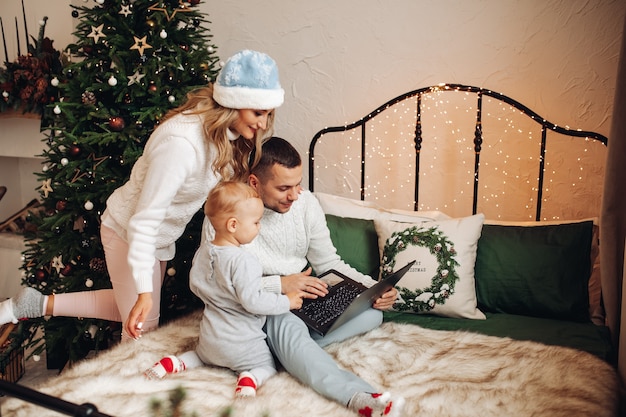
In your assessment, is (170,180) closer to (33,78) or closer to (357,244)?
(357,244)

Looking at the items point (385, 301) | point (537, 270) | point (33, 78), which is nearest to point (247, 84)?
point (385, 301)

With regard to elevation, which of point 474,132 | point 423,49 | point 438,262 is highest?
point 423,49

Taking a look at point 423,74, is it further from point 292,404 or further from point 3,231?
point 3,231

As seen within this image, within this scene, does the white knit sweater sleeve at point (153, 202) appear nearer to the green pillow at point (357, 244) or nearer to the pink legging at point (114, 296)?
the pink legging at point (114, 296)

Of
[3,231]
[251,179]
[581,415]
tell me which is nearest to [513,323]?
[581,415]

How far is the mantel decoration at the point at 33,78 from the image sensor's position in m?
2.90

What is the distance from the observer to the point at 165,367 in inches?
62.1

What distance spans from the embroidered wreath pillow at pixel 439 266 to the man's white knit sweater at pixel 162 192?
29.2 inches

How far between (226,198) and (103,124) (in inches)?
37.1

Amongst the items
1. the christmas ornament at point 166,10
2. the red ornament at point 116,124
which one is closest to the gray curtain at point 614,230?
the christmas ornament at point 166,10

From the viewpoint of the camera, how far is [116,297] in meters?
1.91

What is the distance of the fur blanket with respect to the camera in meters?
1.38

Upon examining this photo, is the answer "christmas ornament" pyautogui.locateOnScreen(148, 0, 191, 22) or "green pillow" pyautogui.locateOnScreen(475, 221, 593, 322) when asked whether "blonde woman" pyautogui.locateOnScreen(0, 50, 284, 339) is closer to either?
"christmas ornament" pyautogui.locateOnScreen(148, 0, 191, 22)

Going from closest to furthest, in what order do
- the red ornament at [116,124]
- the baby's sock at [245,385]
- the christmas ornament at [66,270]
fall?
the baby's sock at [245,385]
the red ornament at [116,124]
the christmas ornament at [66,270]
